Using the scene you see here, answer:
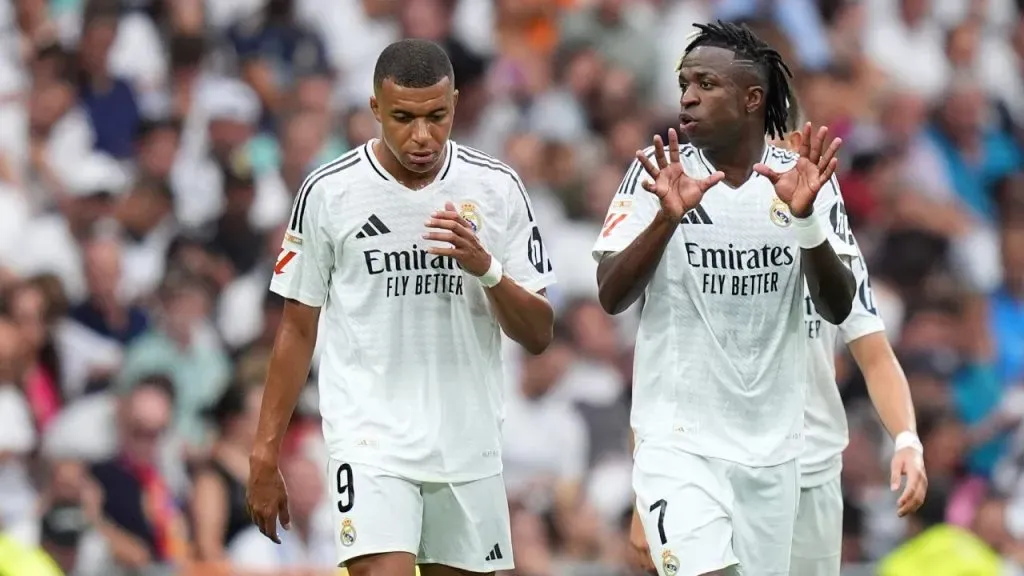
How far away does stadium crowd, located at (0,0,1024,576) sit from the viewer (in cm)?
1177

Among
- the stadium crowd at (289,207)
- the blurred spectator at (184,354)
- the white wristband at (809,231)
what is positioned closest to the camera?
the white wristband at (809,231)

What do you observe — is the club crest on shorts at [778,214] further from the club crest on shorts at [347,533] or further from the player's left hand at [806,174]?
the club crest on shorts at [347,533]

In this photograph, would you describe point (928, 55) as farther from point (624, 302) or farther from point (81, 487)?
A: point (624, 302)

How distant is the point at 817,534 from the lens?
27.2 ft

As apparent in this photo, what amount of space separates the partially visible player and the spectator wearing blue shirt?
649 cm

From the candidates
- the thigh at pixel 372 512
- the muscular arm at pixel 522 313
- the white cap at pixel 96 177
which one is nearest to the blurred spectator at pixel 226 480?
the white cap at pixel 96 177

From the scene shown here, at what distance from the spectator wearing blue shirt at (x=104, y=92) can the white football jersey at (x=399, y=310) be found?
632 cm

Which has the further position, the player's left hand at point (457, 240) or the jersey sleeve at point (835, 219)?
the jersey sleeve at point (835, 219)

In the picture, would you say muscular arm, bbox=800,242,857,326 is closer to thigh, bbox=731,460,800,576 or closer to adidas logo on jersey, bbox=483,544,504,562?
thigh, bbox=731,460,800,576

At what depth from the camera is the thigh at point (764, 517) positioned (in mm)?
7742

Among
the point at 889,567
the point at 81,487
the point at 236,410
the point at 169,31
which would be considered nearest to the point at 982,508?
the point at 889,567

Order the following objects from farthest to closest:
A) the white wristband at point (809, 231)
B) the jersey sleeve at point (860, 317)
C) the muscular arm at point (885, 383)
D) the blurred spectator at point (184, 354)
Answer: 1. the blurred spectator at point (184, 354)
2. the jersey sleeve at point (860, 317)
3. the muscular arm at point (885, 383)
4. the white wristband at point (809, 231)

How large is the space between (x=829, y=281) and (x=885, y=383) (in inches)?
29.0

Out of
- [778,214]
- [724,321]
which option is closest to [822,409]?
[724,321]
